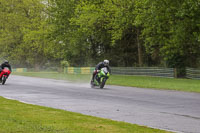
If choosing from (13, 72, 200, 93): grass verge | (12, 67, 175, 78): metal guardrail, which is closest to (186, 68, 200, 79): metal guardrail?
(12, 67, 175, 78): metal guardrail

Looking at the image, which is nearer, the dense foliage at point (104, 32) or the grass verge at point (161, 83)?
the grass verge at point (161, 83)

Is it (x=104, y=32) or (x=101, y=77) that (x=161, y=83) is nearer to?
(x=101, y=77)

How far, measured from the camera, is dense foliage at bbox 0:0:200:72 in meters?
35.8

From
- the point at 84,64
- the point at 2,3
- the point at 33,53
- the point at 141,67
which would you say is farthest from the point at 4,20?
the point at 141,67

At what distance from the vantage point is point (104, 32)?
4944 centimetres

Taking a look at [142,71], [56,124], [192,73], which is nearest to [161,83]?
[192,73]

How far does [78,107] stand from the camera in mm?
13336

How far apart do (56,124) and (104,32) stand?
40797 mm

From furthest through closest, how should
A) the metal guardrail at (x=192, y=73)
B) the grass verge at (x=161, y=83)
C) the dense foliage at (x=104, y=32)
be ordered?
the metal guardrail at (x=192, y=73) → the dense foliage at (x=104, y=32) → the grass verge at (x=161, y=83)

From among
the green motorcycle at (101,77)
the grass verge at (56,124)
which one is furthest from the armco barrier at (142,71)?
the grass verge at (56,124)

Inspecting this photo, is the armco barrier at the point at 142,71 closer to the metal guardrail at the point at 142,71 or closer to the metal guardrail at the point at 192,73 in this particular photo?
A: the metal guardrail at the point at 142,71

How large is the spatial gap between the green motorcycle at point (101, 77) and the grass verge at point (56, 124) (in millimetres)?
12641

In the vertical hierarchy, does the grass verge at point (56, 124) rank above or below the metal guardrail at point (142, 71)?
above

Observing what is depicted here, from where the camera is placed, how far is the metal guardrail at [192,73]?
3681 centimetres
